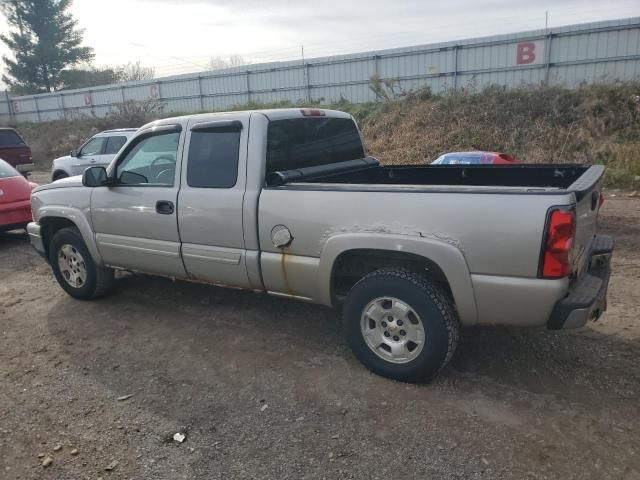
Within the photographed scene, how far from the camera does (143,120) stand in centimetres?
2888

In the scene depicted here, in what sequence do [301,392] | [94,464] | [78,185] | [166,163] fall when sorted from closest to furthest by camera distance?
[94,464]
[301,392]
[166,163]
[78,185]

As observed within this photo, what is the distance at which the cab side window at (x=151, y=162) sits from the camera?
444cm

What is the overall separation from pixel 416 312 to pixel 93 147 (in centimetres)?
1273

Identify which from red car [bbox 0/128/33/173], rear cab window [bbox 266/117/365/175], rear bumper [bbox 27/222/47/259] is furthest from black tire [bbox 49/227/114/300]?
red car [bbox 0/128/33/173]

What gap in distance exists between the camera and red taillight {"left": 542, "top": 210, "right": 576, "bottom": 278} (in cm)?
280

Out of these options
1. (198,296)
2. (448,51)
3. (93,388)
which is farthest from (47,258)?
(448,51)

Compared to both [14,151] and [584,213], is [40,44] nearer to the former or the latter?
[14,151]

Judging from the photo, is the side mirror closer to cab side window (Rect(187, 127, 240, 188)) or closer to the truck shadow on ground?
cab side window (Rect(187, 127, 240, 188))

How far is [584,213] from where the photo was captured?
3.22 m

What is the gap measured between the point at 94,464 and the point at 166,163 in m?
2.53

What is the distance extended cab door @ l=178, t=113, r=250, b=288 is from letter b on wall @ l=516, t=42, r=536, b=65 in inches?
660

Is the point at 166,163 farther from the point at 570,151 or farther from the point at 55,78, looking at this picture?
the point at 55,78

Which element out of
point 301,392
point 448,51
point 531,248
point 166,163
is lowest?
point 301,392

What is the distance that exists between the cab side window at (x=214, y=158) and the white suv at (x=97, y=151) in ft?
32.1
